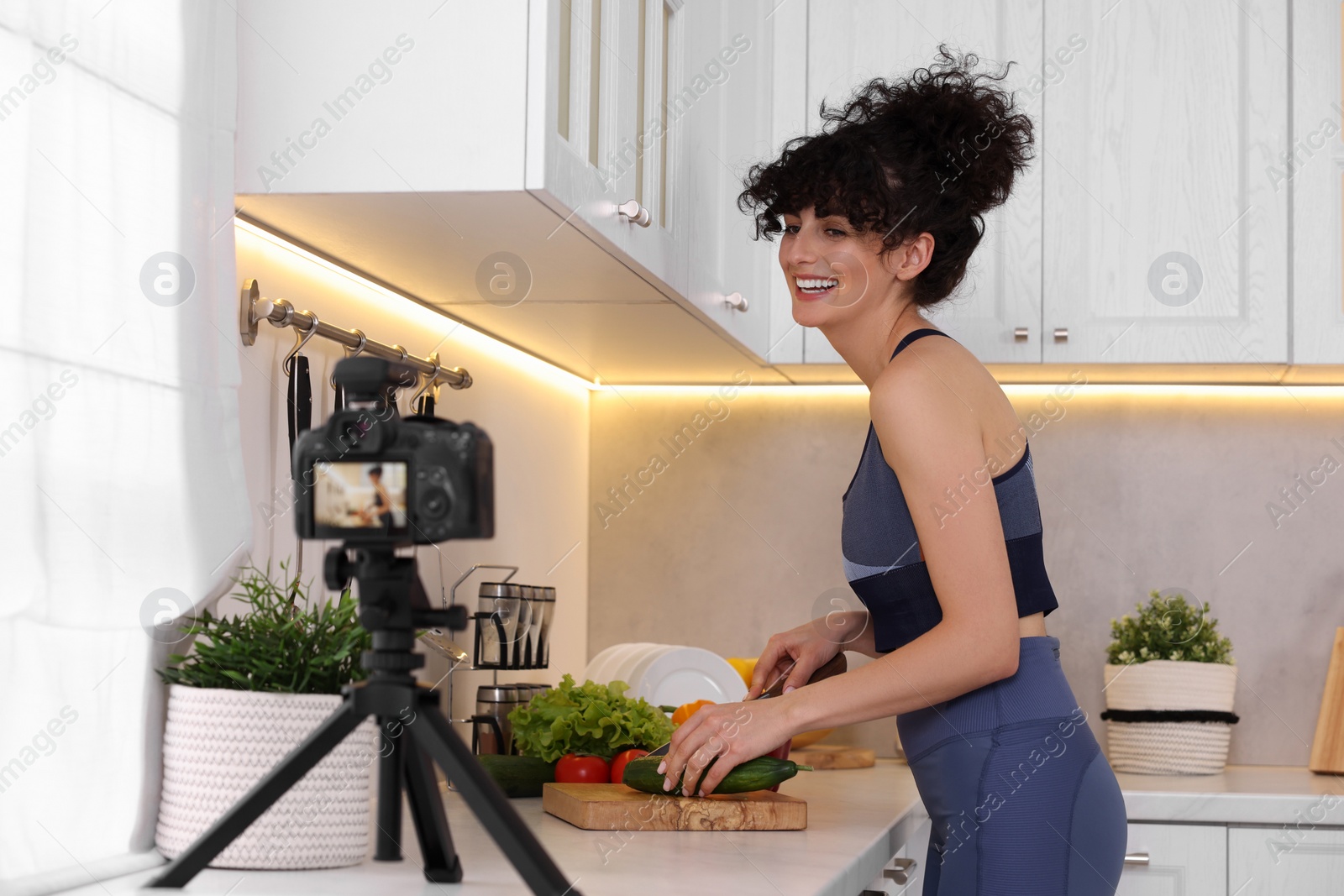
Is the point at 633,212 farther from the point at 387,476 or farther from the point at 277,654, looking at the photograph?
the point at 387,476

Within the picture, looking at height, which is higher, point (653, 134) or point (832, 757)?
point (653, 134)

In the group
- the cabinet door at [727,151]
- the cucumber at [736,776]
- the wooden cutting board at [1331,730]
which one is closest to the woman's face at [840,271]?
the cabinet door at [727,151]

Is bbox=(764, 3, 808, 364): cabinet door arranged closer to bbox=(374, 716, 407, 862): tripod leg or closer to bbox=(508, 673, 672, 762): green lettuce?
bbox=(508, 673, 672, 762): green lettuce

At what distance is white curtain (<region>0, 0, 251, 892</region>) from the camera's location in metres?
0.93

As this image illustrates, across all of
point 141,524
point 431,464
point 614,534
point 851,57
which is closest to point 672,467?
point 614,534

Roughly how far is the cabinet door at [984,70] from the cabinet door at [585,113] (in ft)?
2.60

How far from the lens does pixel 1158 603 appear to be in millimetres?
2203

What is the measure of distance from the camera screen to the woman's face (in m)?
0.74

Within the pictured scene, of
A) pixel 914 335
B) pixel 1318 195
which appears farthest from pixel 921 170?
pixel 1318 195

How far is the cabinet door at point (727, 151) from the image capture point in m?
1.79

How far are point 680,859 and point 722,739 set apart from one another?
11 centimetres

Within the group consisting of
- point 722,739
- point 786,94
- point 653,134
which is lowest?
point 722,739

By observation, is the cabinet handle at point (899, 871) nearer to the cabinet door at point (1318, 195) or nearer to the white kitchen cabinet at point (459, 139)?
the white kitchen cabinet at point (459, 139)

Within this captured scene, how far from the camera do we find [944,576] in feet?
3.67
